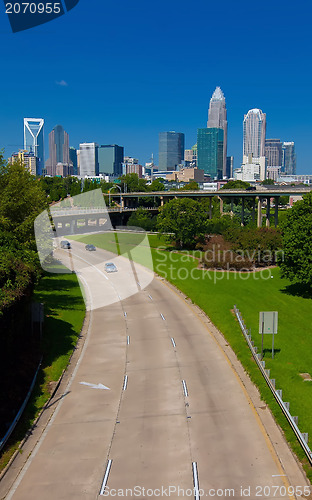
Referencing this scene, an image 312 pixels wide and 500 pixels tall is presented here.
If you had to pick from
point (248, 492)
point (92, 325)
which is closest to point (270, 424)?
point (248, 492)

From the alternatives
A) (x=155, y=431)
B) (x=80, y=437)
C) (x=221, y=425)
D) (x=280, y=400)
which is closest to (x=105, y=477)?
(x=80, y=437)

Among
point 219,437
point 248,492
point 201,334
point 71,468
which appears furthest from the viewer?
point 201,334

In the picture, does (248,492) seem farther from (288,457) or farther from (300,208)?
(300,208)

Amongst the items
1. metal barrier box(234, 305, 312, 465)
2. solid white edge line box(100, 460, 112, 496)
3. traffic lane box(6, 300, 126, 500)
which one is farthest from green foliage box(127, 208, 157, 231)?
solid white edge line box(100, 460, 112, 496)

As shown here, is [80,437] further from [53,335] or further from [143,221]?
[143,221]

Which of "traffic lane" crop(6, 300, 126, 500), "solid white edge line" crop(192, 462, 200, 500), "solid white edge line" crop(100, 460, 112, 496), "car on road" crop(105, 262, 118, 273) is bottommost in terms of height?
"traffic lane" crop(6, 300, 126, 500)

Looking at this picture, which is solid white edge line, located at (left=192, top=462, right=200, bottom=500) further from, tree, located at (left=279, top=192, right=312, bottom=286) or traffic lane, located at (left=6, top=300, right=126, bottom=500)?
tree, located at (left=279, top=192, right=312, bottom=286)
